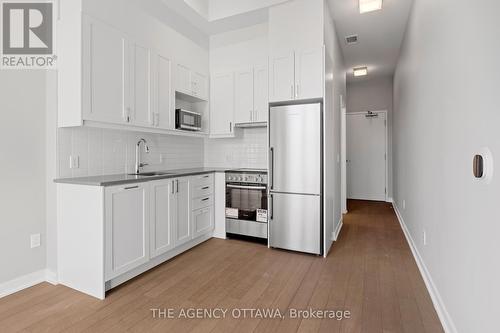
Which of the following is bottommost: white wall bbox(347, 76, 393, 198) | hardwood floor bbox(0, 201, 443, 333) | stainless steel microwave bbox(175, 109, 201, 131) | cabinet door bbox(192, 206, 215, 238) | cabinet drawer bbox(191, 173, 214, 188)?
hardwood floor bbox(0, 201, 443, 333)

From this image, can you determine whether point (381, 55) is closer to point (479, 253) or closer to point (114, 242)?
point (479, 253)

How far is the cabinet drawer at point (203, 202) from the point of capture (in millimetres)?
3381

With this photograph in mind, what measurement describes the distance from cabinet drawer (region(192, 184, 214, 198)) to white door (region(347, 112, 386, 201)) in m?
4.55

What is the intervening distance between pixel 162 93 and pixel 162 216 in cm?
149

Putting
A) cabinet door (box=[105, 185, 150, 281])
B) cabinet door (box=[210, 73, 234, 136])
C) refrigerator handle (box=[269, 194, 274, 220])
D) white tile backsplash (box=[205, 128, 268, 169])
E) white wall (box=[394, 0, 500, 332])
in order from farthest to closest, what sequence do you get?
white tile backsplash (box=[205, 128, 268, 169]), cabinet door (box=[210, 73, 234, 136]), refrigerator handle (box=[269, 194, 274, 220]), cabinet door (box=[105, 185, 150, 281]), white wall (box=[394, 0, 500, 332])

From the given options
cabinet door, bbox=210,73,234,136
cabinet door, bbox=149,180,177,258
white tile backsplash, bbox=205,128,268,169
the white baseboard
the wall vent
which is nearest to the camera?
the white baseboard

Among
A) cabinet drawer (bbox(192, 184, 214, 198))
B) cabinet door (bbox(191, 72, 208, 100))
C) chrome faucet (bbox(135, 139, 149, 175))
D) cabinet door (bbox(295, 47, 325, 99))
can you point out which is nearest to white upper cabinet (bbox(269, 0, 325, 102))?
cabinet door (bbox(295, 47, 325, 99))

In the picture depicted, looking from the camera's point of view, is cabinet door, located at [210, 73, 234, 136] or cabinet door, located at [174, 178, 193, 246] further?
cabinet door, located at [210, 73, 234, 136]

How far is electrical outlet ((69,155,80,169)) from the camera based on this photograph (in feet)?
8.35

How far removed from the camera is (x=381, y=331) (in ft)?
5.84

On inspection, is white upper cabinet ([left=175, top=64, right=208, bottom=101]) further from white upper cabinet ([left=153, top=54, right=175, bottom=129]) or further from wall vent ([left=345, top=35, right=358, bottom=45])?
wall vent ([left=345, top=35, right=358, bottom=45])

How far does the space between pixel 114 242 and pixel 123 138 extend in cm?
131

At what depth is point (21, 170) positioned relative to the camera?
2.36 metres

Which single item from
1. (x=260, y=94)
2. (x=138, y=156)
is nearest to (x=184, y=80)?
(x=260, y=94)
